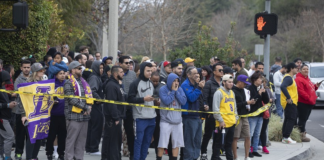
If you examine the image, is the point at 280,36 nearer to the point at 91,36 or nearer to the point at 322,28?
the point at 322,28

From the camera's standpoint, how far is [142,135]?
9.16 meters

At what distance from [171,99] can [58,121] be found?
2.08 m

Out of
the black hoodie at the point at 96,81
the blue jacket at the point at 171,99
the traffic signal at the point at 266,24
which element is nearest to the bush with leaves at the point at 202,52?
the traffic signal at the point at 266,24

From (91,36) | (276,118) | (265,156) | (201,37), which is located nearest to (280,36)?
(91,36)

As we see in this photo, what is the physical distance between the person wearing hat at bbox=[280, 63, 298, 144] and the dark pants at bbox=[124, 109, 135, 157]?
4.64 metres

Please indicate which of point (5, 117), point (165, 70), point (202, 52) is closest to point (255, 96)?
point (165, 70)

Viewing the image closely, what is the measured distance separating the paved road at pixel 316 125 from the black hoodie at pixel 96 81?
6.99 m

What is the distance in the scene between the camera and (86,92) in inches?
353

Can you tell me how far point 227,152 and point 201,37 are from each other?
979cm

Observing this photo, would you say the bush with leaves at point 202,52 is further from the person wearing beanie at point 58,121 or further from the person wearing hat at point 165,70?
the person wearing beanie at point 58,121

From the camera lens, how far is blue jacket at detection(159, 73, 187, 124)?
909 cm

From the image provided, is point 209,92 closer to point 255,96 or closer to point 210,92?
point 210,92

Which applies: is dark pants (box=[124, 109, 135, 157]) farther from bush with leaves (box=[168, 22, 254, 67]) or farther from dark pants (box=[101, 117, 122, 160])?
bush with leaves (box=[168, 22, 254, 67])

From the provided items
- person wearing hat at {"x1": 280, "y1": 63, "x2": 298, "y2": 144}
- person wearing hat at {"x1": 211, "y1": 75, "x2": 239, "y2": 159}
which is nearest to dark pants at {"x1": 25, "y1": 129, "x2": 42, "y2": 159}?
person wearing hat at {"x1": 211, "y1": 75, "x2": 239, "y2": 159}
